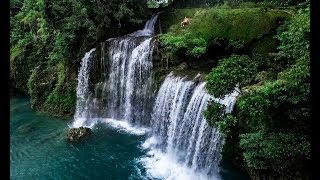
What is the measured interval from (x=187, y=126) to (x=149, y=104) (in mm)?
4088

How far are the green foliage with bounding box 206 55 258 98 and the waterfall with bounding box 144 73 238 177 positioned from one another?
2.23 metres

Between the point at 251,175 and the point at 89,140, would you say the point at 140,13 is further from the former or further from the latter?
the point at 251,175

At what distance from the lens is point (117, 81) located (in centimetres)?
2033

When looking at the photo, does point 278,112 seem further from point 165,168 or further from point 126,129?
point 126,129

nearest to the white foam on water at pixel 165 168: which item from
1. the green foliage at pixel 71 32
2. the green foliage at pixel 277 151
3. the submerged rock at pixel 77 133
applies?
the green foliage at pixel 277 151

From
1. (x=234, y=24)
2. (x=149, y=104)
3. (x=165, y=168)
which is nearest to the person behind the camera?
(x=165, y=168)

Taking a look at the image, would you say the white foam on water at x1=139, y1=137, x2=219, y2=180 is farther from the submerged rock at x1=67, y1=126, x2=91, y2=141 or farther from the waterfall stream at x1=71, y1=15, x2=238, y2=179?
the submerged rock at x1=67, y1=126, x2=91, y2=141

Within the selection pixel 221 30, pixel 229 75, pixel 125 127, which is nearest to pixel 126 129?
pixel 125 127

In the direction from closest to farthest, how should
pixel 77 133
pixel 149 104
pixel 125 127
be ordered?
1. pixel 77 133
2. pixel 149 104
3. pixel 125 127

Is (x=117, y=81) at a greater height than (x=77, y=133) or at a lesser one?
greater

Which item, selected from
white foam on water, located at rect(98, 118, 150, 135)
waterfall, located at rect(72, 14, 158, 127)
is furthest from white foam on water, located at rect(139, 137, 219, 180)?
waterfall, located at rect(72, 14, 158, 127)

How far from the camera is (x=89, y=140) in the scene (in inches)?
690
